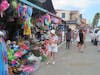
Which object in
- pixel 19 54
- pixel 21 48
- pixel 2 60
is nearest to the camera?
pixel 2 60

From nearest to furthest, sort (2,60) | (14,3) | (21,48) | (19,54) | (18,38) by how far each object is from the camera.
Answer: (2,60) → (14,3) → (19,54) → (21,48) → (18,38)

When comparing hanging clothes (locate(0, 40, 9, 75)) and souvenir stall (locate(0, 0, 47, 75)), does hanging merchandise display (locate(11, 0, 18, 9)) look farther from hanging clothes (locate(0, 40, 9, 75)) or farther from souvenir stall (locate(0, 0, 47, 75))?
hanging clothes (locate(0, 40, 9, 75))

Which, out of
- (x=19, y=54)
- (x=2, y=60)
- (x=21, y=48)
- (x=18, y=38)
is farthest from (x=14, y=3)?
(x=18, y=38)

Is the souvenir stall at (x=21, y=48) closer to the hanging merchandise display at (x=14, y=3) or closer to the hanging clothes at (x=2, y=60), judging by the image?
the hanging merchandise display at (x=14, y=3)

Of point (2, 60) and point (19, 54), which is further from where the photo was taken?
point (19, 54)

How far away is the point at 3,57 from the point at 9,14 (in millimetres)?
2183

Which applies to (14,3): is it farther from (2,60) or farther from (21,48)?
(2,60)

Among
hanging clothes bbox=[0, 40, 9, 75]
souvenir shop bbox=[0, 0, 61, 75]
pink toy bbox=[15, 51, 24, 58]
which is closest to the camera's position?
hanging clothes bbox=[0, 40, 9, 75]

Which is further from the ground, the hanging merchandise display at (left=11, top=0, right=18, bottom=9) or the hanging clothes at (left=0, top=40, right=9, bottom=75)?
Answer: the hanging merchandise display at (left=11, top=0, right=18, bottom=9)

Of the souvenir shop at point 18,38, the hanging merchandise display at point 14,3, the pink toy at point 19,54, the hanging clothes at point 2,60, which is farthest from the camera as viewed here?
the pink toy at point 19,54

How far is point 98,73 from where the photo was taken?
13.4m

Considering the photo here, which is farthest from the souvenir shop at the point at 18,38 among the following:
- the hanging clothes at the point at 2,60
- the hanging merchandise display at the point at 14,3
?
the hanging clothes at the point at 2,60

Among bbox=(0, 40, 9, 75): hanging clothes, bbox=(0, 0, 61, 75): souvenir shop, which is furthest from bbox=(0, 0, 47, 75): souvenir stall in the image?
bbox=(0, 40, 9, 75): hanging clothes

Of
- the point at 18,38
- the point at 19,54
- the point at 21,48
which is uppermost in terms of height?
the point at 18,38
